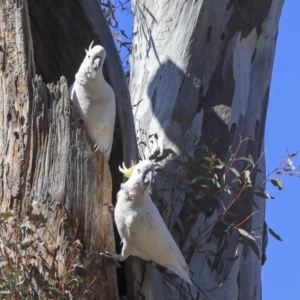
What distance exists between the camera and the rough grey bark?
118 inches

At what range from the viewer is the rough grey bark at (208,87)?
3.00 meters

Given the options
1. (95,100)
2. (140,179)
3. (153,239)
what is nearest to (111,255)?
(153,239)

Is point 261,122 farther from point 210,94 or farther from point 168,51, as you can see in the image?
point 168,51

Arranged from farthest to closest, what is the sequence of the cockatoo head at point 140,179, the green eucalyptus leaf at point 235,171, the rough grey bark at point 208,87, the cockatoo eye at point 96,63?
the rough grey bark at point 208,87
the green eucalyptus leaf at point 235,171
the cockatoo eye at point 96,63
the cockatoo head at point 140,179

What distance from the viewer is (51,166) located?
2479 mm

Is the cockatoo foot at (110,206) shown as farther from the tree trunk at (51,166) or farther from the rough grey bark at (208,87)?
the rough grey bark at (208,87)

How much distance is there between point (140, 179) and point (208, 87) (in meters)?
0.86

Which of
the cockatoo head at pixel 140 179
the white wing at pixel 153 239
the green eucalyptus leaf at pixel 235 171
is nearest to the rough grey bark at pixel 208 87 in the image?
the green eucalyptus leaf at pixel 235 171

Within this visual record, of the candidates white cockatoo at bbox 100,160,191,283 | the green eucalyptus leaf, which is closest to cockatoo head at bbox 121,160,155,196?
white cockatoo at bbox 100,160,191,283

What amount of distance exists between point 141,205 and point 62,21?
86 cm

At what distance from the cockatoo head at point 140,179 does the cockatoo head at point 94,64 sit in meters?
0.35

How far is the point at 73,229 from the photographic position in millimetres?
2426

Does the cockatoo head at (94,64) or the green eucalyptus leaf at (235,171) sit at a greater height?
the cockatoo head at (94,64)

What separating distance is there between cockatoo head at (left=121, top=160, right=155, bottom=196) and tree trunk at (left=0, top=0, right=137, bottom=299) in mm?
159
